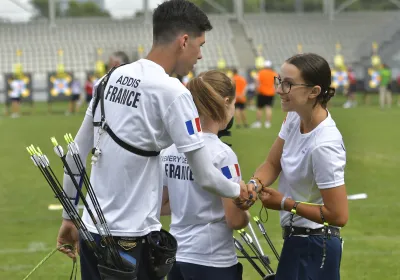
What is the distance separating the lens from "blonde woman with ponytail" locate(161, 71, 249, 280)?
13.3ft

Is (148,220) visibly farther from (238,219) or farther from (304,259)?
(304,259)

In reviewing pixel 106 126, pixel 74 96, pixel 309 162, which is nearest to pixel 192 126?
pixel 106 126

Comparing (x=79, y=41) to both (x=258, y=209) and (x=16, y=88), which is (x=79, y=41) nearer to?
(x=16, y=88)

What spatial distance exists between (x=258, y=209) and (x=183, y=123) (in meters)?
6.54

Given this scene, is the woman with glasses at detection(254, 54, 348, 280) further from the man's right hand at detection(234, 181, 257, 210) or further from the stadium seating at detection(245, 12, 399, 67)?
the stadium seating at detection(245, 12, 399, 67)

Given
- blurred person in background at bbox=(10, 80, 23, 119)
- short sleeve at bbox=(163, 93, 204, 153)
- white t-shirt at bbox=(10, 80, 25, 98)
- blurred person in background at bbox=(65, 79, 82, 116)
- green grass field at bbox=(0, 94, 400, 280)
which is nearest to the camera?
short sleeve at bbox=(163, 93, 204, 153)

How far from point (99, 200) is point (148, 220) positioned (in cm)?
24

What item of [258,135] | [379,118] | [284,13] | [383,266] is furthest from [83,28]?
A: [383,266]

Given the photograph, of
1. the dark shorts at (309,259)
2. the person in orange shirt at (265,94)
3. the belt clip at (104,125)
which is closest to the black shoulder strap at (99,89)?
the belt clip at (104,125)

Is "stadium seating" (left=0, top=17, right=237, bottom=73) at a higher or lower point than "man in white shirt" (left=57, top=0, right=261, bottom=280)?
lower

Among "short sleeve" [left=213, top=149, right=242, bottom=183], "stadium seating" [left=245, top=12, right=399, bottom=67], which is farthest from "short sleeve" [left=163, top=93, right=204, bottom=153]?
"stadium seating" [left=245, top=12, right=399, bottom=67]

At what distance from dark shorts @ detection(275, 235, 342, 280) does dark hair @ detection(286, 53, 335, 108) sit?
2.26 ft

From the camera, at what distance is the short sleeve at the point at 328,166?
12.4 ft

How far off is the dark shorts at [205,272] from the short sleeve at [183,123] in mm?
893
